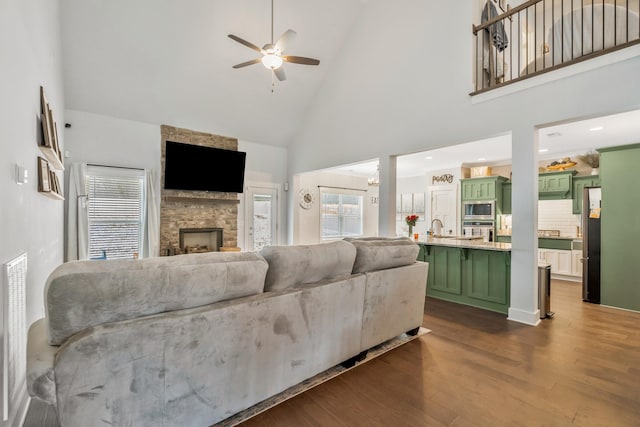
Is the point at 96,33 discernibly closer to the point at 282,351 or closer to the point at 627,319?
the point at 282,351

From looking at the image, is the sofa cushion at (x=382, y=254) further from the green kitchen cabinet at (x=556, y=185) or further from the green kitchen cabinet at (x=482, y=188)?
the green kitchen cabinet at (x=482, y=188)

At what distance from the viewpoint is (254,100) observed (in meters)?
5.92

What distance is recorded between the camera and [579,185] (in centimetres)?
596

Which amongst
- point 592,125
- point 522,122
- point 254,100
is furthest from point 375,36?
point 592,125

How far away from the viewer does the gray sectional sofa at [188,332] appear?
124 centimetres

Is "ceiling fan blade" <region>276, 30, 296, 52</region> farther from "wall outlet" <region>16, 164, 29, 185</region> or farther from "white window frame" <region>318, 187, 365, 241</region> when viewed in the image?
"white window frame" <region>318, 187, 365, 241</region>

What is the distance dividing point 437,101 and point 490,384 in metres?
3.65

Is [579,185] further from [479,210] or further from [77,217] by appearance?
[77,217]

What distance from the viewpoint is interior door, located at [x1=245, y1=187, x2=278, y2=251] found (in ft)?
22.2

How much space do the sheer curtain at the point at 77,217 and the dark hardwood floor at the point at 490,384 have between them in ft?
14.6

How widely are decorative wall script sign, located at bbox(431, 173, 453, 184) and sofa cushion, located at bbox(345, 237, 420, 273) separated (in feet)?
19.2

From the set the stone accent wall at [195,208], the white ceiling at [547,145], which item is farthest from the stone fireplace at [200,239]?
the white ceiling at [547,145]

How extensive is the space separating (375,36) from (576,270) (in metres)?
5.89

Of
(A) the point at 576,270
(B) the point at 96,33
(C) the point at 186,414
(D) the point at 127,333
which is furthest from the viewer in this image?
(A) the point at 576,270
